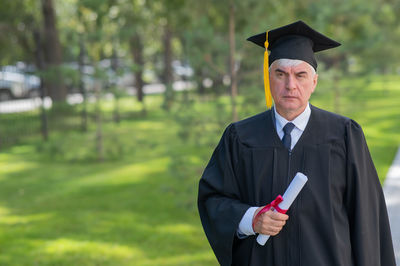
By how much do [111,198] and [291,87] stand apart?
22.5 ft

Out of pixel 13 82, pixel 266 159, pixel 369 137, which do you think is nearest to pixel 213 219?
pixel 266 159

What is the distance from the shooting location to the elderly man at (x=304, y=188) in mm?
2398

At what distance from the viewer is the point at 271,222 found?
226 cm

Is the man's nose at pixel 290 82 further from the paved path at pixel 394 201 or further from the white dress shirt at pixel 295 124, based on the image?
the paved path at pixel 394 201

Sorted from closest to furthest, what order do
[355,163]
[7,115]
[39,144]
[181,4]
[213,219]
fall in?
[355,163], [213,219], [181,4], [39,144], [7,115]

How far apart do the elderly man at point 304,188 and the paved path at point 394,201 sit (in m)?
2.58

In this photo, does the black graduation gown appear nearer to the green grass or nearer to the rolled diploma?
the rolled diploma

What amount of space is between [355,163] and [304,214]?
1.03 feet

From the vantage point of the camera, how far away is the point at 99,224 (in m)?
7.50

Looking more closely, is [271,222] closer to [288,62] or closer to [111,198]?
[288,62]

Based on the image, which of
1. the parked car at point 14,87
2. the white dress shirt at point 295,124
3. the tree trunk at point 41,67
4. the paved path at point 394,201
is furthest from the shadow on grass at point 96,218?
the parked car at point 14,87

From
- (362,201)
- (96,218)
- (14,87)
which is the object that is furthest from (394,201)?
(14,87)

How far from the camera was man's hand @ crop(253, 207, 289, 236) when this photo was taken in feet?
7.37

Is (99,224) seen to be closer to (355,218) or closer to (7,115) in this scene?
(355,218)
